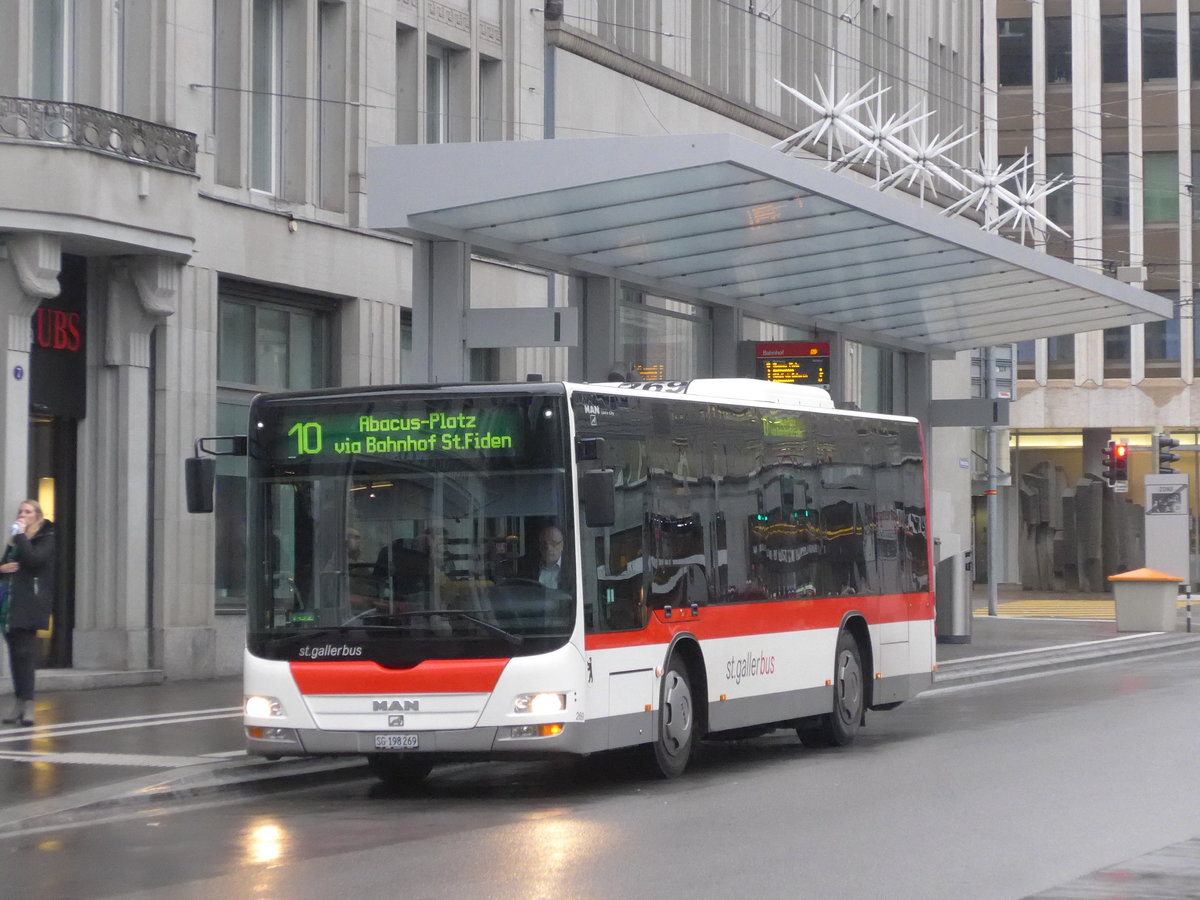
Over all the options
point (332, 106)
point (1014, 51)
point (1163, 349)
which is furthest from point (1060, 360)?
point (332, 106)

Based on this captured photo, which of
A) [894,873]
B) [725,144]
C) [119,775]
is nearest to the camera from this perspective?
[894,873]

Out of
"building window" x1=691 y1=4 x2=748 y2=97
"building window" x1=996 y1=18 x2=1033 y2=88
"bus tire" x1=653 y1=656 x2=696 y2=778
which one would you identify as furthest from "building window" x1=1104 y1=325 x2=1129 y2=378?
"bus tire" x1=653 y1=656 x2=696 y2=778

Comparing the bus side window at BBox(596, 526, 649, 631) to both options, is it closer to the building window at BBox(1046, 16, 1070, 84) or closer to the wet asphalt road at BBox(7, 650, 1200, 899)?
the wet asphalt road at BBox(7, 650, 1200, 899)

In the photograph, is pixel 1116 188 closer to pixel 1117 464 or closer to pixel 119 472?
pixel 1117 464

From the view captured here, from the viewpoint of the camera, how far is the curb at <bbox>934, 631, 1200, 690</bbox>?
80.7 feet

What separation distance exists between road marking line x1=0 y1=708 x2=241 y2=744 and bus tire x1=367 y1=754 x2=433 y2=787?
3.28 m

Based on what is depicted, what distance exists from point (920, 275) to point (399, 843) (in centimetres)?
1353

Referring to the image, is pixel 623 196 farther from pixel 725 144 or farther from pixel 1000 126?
pixel 1000 126

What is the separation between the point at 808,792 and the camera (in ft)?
41.8

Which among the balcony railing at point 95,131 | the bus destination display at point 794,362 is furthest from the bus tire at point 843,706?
the balcony railing at point 95,131

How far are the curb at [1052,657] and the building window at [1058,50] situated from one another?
106 ft

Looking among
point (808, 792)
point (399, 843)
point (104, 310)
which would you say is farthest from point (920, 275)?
point (399, 843)

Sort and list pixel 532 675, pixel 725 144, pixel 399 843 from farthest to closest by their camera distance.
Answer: pixel 725 144, pixel 532 675, pixel 399 843

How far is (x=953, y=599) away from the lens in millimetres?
30516
